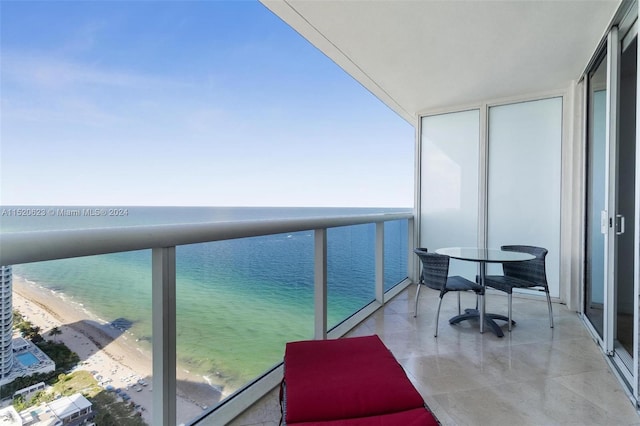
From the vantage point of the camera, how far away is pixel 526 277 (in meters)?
3.44

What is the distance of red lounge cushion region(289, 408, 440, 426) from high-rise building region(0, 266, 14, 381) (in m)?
0.93

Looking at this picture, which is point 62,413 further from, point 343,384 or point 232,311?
point 343,384

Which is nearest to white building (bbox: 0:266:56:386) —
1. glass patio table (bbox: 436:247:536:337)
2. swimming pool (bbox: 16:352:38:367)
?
swimming pool (bbox: 16:352:38:367)

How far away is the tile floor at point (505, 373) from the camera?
184cm

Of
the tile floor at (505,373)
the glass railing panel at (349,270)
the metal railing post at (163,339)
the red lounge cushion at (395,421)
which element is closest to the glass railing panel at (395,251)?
the glass railing panel at (349,270)

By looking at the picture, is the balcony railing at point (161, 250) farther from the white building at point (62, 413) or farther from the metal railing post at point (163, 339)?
the white building at point (62, 413)

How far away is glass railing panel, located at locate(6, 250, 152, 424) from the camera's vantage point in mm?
939

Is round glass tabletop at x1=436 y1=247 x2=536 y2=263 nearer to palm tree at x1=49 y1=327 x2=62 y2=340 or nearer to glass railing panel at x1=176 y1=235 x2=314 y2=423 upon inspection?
glass railing panel at x1=176 y1=235 x2=314 y2=423

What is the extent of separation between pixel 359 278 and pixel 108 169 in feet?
10.1

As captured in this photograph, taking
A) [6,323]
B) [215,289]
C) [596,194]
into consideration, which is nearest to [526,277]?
[596,194]

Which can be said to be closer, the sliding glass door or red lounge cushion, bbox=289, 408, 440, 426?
red lounge cushion, bbox=289, 408, 440, 426

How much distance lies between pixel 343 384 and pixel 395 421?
0.91ft

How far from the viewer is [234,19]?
584cm

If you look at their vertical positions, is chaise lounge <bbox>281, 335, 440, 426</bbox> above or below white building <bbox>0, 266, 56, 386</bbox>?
below
